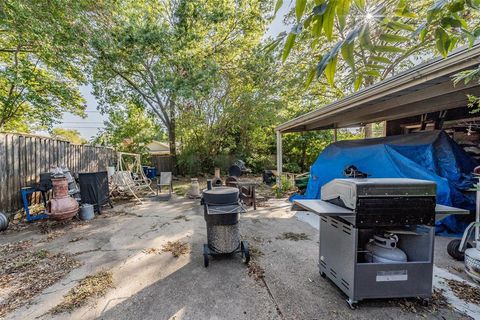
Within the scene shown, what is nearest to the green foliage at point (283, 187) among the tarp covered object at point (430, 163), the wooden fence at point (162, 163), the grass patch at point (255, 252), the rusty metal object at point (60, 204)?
the tarp covered object at point (430, 163)

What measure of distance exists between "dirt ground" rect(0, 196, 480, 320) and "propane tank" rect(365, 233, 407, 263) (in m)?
0.42

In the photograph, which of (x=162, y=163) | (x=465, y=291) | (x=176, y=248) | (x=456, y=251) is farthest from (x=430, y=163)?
(x=162, y=163)

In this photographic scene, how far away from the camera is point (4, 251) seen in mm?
3080

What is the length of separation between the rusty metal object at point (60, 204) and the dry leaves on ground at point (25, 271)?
651 millimetres

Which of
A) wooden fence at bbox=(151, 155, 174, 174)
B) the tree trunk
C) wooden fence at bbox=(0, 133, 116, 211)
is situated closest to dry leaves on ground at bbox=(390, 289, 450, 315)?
wooden fence at bbox=(0, 133, 116, 211)

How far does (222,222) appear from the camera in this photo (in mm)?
2615

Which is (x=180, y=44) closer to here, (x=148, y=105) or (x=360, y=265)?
(x=148, y=105)

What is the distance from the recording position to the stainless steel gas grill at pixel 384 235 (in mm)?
1764

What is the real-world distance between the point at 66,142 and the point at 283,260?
252 inches

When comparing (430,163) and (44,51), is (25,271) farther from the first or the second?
(44,51)

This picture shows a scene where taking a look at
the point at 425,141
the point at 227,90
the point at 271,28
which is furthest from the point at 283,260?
the point at 271,28

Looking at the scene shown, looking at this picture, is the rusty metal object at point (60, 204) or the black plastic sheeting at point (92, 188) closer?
the rusty metal object at point (60, 204)

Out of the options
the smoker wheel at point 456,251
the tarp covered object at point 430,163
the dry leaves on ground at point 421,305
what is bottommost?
the dry leaves on ground at point 421,305

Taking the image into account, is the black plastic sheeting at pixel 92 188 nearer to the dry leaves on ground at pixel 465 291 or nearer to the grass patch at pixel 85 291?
the grass patch at pixel 85 291
